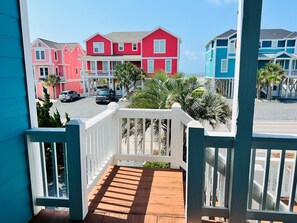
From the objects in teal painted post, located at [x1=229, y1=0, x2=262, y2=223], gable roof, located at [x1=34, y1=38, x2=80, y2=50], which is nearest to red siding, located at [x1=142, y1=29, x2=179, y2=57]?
gable roof, located at [x1=34, y1=38, x2=80, y2=50]

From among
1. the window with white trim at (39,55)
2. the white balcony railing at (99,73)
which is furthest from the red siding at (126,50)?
the window with white trim at (39,55)

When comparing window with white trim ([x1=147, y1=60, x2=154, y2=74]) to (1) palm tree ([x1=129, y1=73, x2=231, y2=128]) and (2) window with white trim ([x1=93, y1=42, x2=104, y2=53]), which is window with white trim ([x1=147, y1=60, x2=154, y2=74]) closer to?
(2) window with white trim ([x1=93, y1=42, x2=104, y2=53])

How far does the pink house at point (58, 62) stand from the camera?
19.8 meters

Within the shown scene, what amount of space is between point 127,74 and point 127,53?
418 cm

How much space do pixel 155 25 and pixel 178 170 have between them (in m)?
17.7

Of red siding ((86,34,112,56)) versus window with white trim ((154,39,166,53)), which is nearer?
window with white trim ((154,39,166,53))

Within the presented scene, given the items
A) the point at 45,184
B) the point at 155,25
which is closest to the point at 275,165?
the point at 45,184

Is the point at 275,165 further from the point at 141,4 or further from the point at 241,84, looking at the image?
the point at 141,4

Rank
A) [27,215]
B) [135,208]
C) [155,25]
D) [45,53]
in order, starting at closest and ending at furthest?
[27,215] → [135,208] → [155,25] → [45,53]

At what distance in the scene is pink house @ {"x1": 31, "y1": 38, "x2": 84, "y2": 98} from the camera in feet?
64.8

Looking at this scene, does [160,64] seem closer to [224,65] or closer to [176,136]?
[224,65]

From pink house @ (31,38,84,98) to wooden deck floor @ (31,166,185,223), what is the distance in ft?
57.7

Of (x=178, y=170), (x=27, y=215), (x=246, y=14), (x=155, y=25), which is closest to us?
(x=246, y=14)

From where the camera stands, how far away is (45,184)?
2086 millimetres
